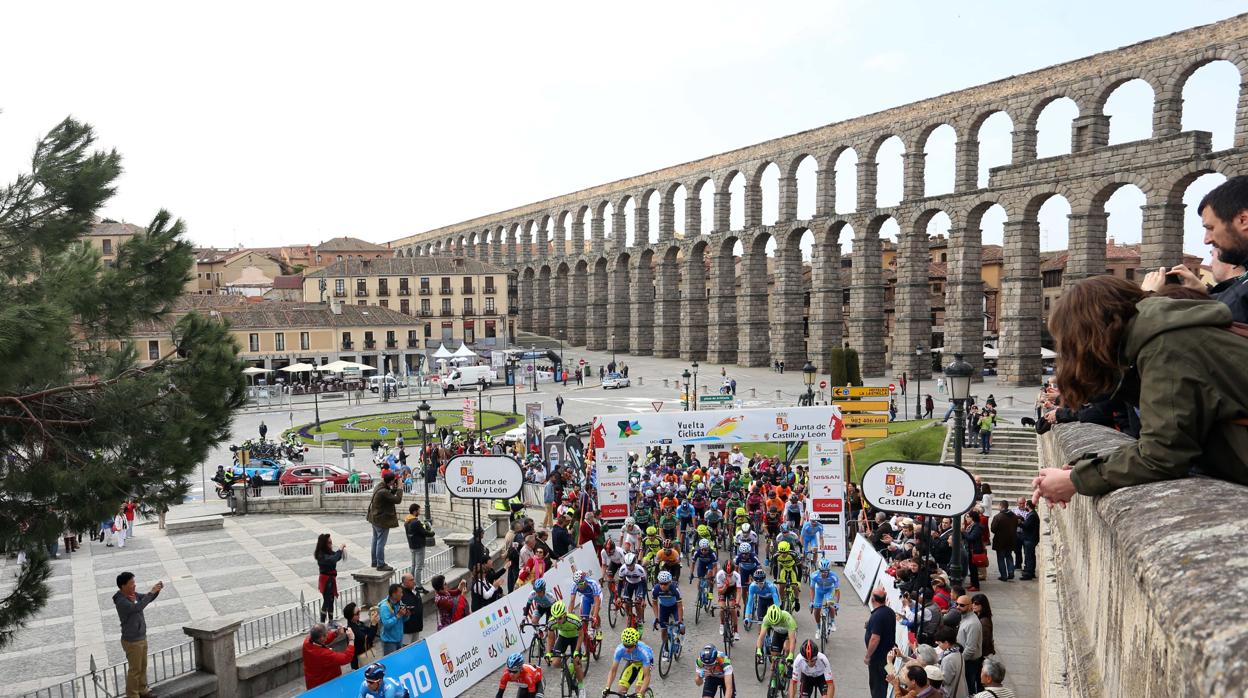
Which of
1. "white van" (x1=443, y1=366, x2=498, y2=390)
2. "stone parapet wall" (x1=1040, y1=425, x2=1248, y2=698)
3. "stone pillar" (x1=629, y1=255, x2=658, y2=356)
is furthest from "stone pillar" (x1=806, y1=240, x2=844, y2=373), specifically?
"stone parapet wall" (x1=1040, y1=425, x2=1248, y2=698)

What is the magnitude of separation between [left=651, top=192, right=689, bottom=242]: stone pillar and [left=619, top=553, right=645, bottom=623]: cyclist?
66.7 metres

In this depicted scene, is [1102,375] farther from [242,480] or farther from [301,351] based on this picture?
[301,351]

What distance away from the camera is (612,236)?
88562 millimetres

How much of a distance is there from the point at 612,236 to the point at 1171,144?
54685mm

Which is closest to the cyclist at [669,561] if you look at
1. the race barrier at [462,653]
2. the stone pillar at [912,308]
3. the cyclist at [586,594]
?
the cyclist at [586,594]

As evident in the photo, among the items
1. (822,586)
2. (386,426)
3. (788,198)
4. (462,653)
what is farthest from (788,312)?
(462,653)

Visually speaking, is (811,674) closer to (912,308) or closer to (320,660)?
(320,660)

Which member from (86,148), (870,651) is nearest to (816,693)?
(870,651)

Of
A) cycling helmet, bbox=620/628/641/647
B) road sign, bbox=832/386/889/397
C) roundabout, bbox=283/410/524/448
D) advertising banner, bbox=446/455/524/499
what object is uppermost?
road sign, bbox=832/386/889/397

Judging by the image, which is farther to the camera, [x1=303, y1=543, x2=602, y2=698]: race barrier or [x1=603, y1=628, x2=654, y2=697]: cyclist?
[x1=303, y1=543, x2=602, y2=698]: race barrier

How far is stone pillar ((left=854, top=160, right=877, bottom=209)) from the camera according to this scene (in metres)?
59.8

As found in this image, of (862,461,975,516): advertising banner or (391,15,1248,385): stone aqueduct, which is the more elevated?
(391,15,1248,385): stone aqueduct

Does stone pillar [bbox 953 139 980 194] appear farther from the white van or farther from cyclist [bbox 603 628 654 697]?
cyclist [bbox 603 628 654 697]

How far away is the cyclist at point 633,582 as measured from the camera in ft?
44.0
